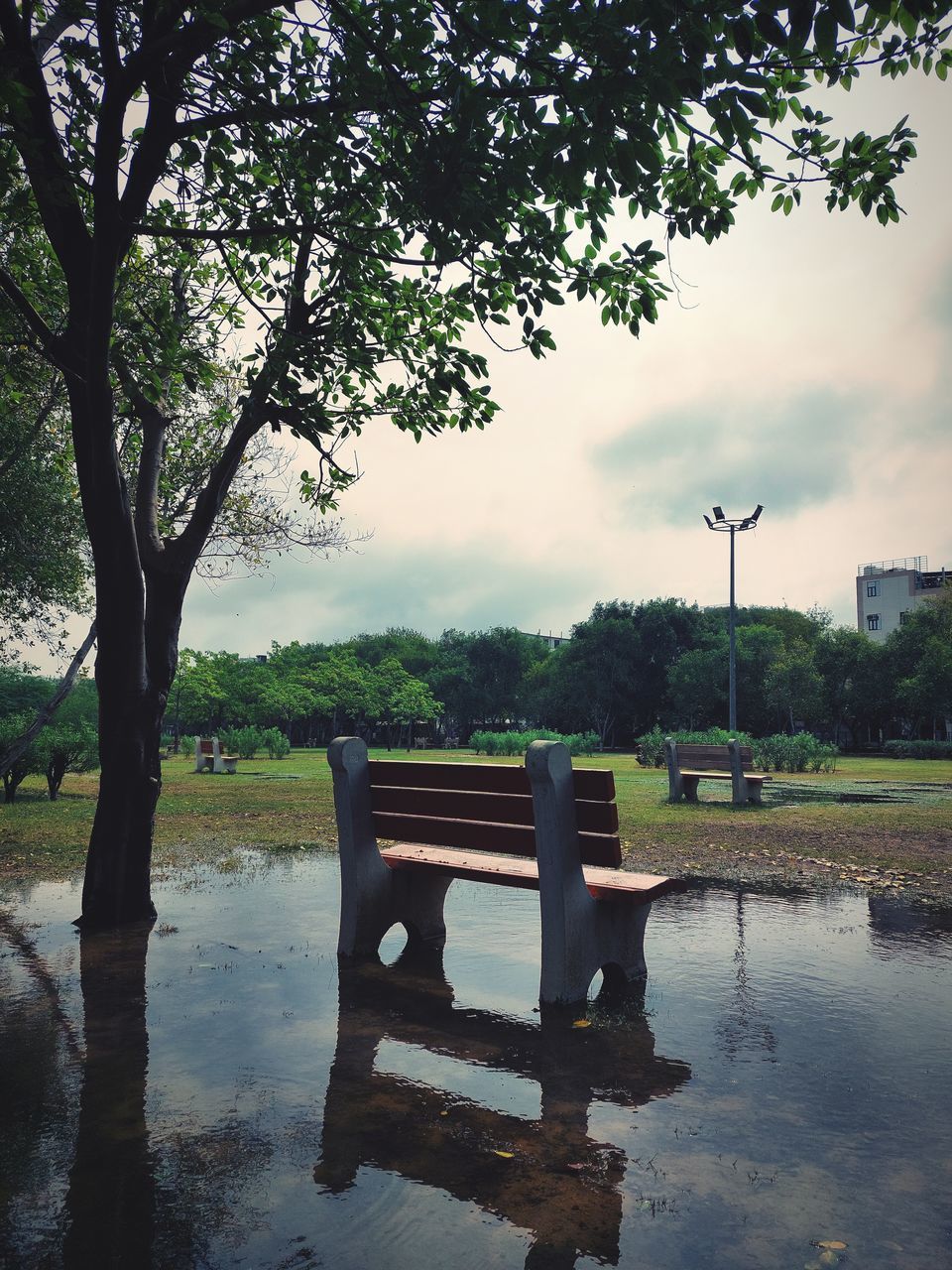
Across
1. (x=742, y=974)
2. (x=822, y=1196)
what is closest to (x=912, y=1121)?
(x=822, y=1196)

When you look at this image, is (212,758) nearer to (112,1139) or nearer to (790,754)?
(790,754)

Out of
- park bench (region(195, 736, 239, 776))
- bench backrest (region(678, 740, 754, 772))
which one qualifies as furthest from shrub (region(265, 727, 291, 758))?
bench backrest (region(678, 740, 754, 772))

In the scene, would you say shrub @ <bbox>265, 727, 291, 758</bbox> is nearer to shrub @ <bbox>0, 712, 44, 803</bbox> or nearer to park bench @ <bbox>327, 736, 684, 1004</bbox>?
shrub @ <bbox>0, 712, 44, 803</bbox>

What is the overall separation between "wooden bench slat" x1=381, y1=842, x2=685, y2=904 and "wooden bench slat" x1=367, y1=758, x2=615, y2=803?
0.46 metres

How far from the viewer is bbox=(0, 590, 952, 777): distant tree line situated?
54.2m

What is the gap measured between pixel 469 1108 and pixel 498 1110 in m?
0.11

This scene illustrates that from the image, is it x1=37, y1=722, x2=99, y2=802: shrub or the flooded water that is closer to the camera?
the flooded water

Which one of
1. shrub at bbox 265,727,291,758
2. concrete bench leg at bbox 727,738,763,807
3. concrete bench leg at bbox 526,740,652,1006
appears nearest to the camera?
concrete bench leg at bbox 526,740,652,1006

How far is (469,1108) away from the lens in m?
3.43

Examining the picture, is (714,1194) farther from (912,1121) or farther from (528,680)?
(528,680)

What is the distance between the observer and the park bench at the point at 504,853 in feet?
14.9

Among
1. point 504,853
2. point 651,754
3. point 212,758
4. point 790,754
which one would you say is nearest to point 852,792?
point 790,754

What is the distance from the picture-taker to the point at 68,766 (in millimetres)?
18453

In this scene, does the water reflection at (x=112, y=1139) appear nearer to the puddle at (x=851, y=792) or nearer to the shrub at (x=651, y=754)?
the puddle at (x=851, y=792)
